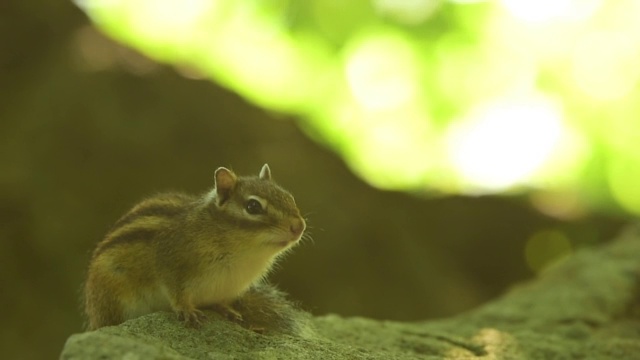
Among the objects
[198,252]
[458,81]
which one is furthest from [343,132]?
[198,252]

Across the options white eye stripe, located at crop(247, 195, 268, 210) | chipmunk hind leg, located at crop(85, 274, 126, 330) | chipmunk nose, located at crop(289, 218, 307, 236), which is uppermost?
white eye stripe, located at crop(247, 195, 268, 210)

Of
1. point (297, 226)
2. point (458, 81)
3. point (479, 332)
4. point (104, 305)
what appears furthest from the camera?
point (458, 81)

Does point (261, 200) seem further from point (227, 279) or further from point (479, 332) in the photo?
point (479, 332)

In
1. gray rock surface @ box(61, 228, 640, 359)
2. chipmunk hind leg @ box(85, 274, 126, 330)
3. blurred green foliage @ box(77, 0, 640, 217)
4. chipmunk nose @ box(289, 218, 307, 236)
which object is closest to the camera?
gray rock surface @ box(61, 228, 640, 359)

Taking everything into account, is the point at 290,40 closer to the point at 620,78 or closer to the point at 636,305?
the point at 620,78

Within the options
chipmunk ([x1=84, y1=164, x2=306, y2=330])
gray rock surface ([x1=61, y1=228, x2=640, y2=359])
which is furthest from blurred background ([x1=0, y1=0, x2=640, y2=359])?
chipmunk ([x1=84, y1=164, x2=306, y2=330])

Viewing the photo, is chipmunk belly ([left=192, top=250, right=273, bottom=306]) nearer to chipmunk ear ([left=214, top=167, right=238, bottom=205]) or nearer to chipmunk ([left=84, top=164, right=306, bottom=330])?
chipmunk ([left=84, top=164, right=306, bottom=330])

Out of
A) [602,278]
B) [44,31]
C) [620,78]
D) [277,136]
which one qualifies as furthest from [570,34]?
[44,31]
